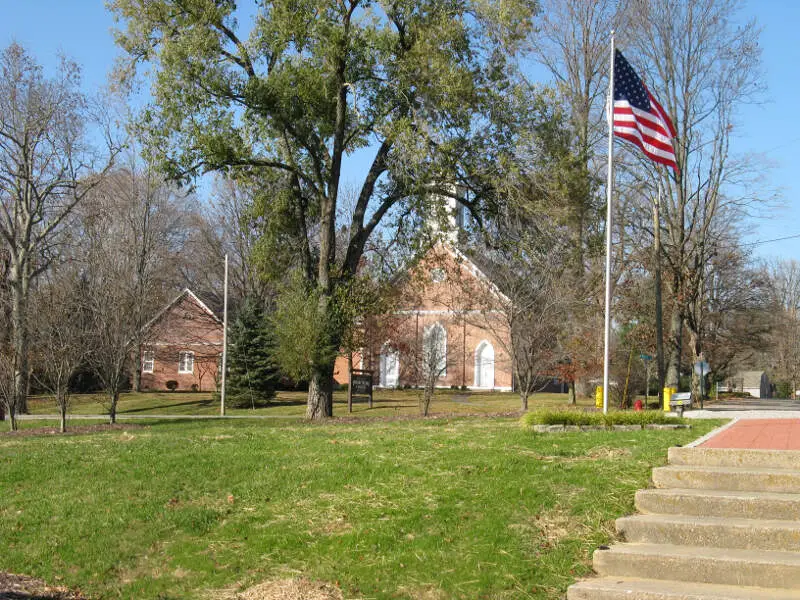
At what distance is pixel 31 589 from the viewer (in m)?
7.68

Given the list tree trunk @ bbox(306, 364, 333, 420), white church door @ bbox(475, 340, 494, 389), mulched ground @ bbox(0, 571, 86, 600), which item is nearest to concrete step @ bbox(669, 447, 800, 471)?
mulched ground @ bbox(0, 571, 86, 600)

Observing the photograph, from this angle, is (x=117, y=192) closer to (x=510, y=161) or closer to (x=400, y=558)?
(x=510, y=161)

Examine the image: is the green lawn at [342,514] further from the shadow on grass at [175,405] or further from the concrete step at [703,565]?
the shadow on grass at [175,405]

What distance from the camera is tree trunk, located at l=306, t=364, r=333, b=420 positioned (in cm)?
2094

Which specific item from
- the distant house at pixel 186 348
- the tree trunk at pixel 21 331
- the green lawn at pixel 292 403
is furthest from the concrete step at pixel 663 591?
the distant house at pixel 186 348

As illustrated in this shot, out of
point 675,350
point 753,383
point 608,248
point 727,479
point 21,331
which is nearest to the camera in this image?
point 727,479

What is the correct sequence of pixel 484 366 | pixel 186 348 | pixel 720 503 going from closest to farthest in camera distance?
pixel 720 503 < pixel 484 366 < pixel 186 348

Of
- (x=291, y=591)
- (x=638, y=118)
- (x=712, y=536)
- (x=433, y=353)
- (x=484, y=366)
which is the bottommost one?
(x=291, y=591)

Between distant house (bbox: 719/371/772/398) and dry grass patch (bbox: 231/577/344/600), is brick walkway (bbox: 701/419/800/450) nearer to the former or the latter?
dry grass patch (bbox: 231/577/344/600)

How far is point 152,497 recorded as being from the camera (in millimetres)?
9312

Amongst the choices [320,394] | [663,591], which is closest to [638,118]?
[663,591]

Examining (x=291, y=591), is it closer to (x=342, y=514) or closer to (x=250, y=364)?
(x=342, y=514)

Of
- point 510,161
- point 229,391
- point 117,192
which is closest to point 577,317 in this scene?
point 510,161

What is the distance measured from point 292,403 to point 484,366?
516 inches
